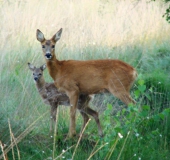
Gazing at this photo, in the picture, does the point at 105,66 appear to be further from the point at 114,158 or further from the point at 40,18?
the point at 40,18

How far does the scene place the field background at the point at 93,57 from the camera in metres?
6.39

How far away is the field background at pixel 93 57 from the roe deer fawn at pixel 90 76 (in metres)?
0.21

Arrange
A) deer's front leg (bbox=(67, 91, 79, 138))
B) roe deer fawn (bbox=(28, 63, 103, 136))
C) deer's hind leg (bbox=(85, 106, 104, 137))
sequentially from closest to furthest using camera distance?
1. deer's front leg (bbox=(67, 91, 79, 138))
2. deer's hind leg (bbox=(85, 106, 104, 137))
3. roe deer fawn (bbox=(28, 63, 103, 136))

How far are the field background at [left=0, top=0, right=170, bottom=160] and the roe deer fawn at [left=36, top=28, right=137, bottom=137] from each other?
0.69ft

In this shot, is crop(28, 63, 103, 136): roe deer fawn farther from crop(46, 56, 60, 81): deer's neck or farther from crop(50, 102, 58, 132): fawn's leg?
crop(46, 56, 60, 81): deer's neck

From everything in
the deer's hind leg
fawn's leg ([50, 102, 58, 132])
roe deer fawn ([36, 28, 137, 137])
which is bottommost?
the deer's hind leg

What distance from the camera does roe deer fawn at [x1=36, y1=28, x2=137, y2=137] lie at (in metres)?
8.30

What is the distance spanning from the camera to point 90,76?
856 cm

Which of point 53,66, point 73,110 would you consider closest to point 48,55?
point 53,66

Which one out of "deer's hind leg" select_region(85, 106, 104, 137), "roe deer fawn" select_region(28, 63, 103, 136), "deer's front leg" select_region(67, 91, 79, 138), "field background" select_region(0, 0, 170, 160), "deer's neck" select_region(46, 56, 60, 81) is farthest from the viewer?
"deer's neck" select_region(46, 56, 60, 81)

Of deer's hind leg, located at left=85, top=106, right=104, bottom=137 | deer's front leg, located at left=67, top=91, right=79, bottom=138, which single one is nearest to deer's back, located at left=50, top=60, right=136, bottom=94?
deer's front leg, located at left=67, top=91, right=79, bottom=138

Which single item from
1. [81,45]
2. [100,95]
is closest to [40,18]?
[81,45]

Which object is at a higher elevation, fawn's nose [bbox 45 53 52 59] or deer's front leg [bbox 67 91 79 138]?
fawn's nose [bbox 45 53 52 59]

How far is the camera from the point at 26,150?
6.73m
